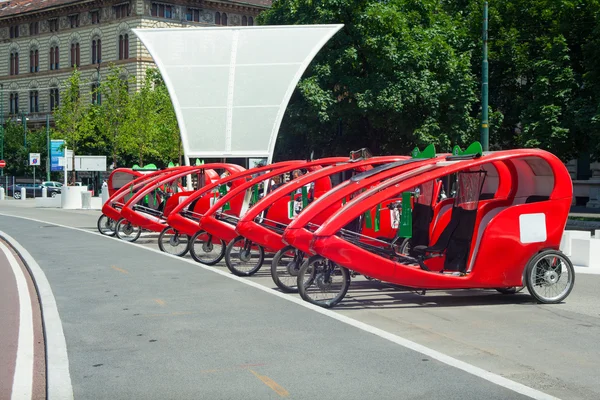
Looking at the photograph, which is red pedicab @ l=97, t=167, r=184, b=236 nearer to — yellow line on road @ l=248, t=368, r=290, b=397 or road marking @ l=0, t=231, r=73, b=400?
road marking @ l=0, t=231, r=73, b=400

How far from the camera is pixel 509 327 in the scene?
30.4ft

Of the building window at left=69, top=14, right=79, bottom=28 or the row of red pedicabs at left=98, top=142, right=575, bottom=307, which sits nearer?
the row of red pedicabs at left=98, top=142, right=575, bottom=307

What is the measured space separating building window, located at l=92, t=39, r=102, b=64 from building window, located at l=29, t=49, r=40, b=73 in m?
8.61

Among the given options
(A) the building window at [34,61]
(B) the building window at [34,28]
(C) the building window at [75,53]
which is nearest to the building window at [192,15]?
(C) the building window at [75,53]

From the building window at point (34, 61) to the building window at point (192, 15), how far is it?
1726 centimetres

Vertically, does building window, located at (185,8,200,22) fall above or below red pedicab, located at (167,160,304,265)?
above

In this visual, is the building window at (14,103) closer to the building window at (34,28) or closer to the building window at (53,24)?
the building window at (34,28)

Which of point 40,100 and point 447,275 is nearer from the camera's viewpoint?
point 447,275

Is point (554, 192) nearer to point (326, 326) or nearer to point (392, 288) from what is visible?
point (392, 288)

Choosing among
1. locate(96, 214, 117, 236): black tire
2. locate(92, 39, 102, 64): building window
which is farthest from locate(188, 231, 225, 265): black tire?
locate(92, 39, 102, 64): building window

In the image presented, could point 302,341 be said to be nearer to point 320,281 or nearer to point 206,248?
point 320,281

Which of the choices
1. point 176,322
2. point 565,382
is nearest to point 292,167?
point 176,322

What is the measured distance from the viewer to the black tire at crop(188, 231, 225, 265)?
617 inches

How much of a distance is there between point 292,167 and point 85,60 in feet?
243
